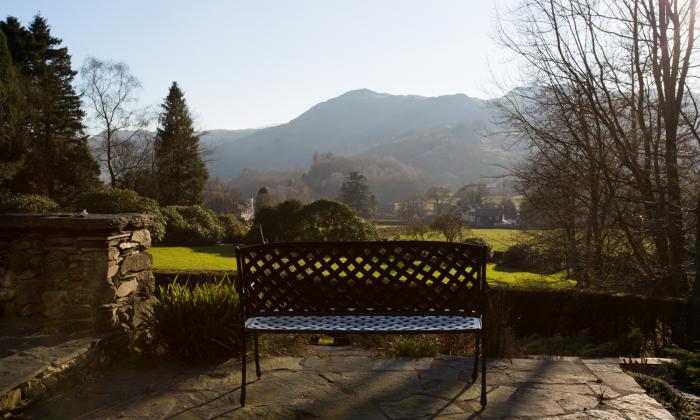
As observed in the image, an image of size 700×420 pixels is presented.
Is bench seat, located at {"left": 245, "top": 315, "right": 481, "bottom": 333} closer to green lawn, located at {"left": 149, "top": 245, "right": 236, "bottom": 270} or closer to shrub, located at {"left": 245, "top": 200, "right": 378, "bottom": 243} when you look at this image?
green lawn, located at {"left": 149, "top": 245, "right": 236, "bottom": 270}

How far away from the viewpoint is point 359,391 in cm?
359

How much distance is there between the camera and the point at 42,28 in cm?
3172

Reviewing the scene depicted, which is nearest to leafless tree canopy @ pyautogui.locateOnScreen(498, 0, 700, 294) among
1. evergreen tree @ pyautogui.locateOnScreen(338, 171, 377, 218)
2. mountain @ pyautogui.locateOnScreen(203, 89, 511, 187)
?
evergreen tree @ pyautogui.locateOnScreen(338, 171, 377, 218)

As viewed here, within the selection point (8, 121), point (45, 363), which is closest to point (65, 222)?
point (45, 363)

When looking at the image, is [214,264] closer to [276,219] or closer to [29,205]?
[276,219]

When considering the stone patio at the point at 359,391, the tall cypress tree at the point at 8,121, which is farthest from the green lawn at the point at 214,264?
the tall cypress tree at the point at 8,121

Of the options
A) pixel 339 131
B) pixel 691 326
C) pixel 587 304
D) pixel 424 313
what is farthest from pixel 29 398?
pixel 339 131

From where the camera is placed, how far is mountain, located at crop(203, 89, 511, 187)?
89.6m

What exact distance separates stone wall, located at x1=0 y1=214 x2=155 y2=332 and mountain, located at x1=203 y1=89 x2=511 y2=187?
253 feet

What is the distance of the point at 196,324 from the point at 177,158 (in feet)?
110

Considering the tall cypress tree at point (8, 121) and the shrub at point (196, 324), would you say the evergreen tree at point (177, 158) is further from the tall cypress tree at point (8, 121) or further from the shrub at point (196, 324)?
the shrub at point (196, 324)

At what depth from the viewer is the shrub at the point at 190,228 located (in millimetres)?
20312

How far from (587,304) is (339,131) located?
156070 mm

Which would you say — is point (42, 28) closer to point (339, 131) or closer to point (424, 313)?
point (424, 313)
